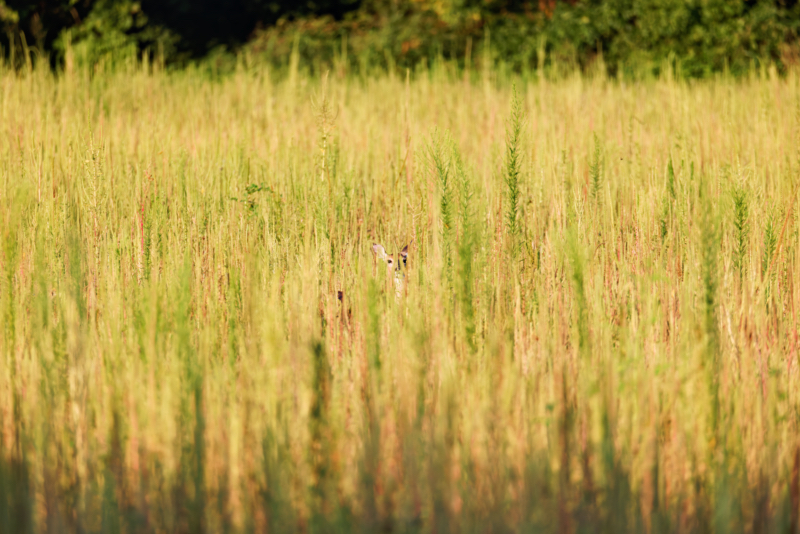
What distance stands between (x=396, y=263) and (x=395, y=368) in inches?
31.4

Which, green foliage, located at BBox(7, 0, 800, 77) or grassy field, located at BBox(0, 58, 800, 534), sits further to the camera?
green foliage, located at BBox(7, 0, 800, 77)

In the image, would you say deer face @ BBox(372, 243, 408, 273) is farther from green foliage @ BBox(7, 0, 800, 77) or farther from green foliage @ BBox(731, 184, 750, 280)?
green foliage @ BBox(7, 0, 800, 77)

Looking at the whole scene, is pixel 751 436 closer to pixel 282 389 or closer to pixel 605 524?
pixel 605 524

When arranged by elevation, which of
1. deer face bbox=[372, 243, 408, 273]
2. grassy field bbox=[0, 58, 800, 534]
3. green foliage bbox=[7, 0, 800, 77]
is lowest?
grassy field bbox=[0, 58, 800, 534]

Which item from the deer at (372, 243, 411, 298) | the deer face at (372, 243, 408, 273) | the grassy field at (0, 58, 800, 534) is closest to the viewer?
the grassy field at (0, 58, 800, 534)

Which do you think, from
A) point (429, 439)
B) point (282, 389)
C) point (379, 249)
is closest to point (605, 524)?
point (429, 439)

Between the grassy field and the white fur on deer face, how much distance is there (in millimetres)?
35

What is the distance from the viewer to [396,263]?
252cm

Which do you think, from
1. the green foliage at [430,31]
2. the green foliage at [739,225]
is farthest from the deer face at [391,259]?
the green foliage at [430,31]

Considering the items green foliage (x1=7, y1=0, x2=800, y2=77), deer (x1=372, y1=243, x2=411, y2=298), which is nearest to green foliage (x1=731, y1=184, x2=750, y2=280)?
deer (x1=372, y1=243, x2=411, y2=298)

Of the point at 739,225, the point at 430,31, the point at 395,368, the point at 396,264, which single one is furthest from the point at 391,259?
the point at 430,31

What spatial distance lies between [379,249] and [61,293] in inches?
37.4

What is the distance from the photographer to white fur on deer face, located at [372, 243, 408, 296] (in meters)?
2.26

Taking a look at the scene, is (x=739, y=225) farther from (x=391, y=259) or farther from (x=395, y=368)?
(x=395, y=368)
